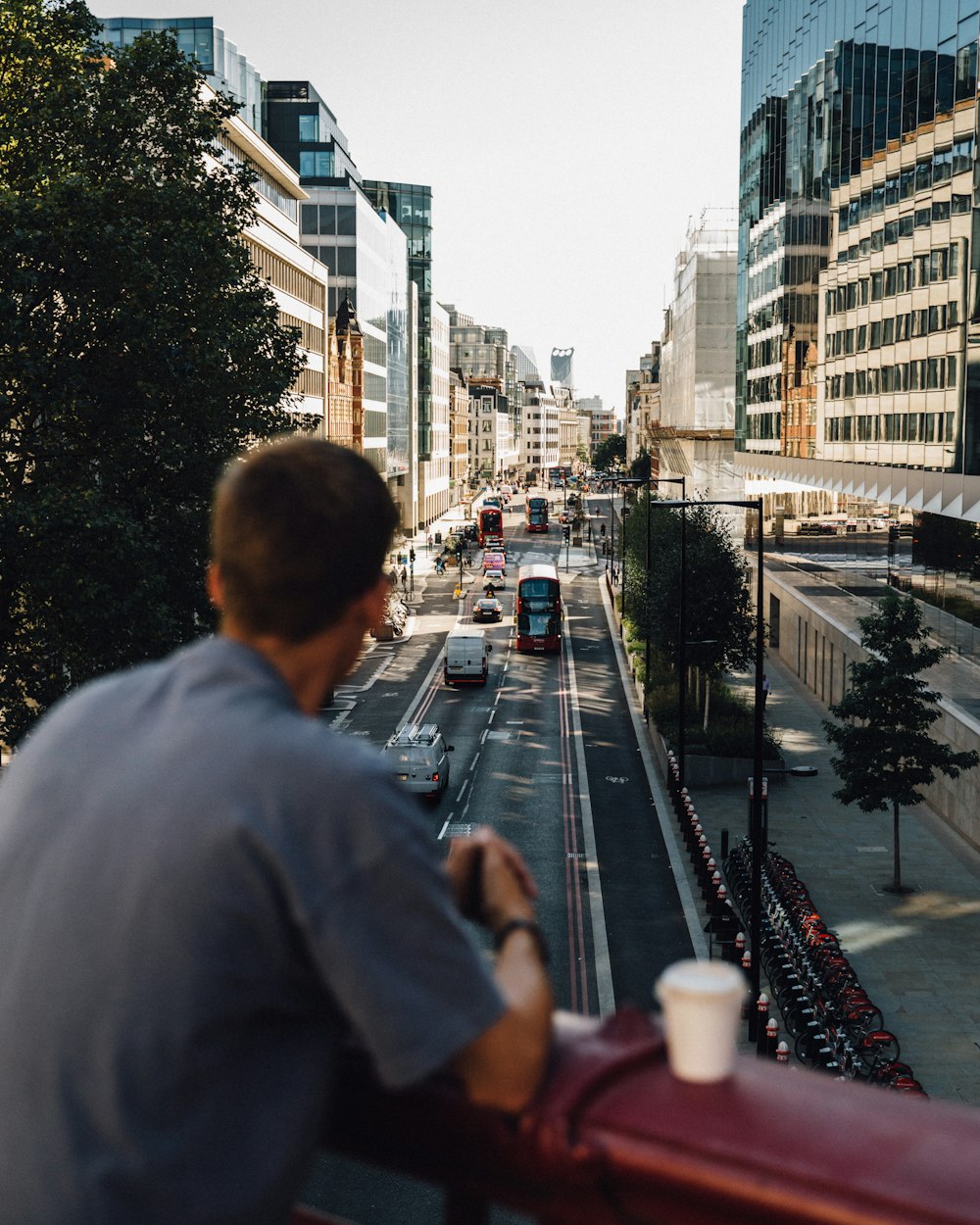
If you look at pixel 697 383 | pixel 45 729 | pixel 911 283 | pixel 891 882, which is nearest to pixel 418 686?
pixel 911 283

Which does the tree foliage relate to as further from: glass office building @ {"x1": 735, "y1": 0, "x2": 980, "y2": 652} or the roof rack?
the roof rack

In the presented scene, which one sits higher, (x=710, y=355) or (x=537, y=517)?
(x=710, y=355)

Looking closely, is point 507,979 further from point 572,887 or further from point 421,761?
point 421,761

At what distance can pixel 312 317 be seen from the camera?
76.2m

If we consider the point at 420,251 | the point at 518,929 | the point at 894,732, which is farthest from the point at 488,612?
the point at 420,251

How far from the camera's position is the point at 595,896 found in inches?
1111

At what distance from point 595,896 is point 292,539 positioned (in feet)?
87.8

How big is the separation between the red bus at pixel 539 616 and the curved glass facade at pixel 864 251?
11.4 m

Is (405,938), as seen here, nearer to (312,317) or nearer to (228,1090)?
(228,1090)

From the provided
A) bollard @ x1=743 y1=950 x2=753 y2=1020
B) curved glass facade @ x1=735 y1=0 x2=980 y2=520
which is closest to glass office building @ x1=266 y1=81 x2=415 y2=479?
curved glass facade @ x1=735 y1=0 x2=980 y2=520

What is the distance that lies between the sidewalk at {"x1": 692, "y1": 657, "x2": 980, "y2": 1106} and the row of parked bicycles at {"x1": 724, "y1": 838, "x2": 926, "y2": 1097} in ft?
2.50

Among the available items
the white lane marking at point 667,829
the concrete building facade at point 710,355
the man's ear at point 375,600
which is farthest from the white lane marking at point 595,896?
the concrete building facade at point 710,355

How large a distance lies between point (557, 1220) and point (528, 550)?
Answer: 12039cm

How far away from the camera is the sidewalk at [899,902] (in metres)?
20.4
